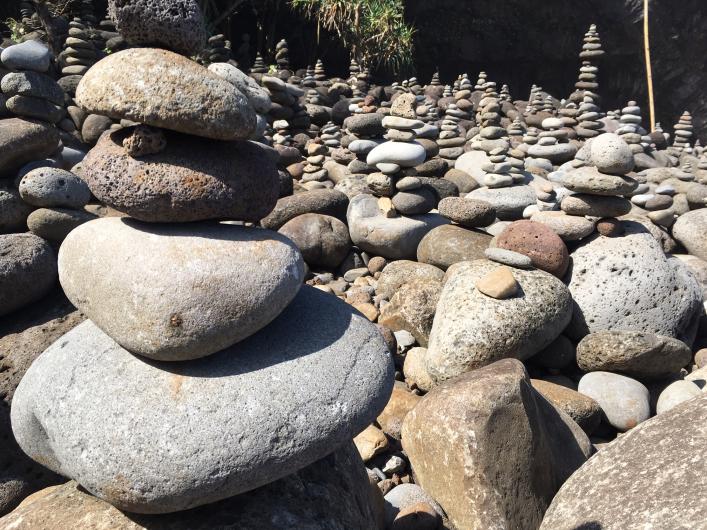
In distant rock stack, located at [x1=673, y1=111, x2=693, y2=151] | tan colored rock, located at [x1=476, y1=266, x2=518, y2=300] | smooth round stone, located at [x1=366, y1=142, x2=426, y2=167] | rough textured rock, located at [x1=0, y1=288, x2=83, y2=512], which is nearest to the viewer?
rough textured rock, located at [x1=0, y1=288, x2=83, y2=512]

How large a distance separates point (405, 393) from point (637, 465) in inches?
76.9

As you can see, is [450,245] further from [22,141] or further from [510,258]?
[22,141]

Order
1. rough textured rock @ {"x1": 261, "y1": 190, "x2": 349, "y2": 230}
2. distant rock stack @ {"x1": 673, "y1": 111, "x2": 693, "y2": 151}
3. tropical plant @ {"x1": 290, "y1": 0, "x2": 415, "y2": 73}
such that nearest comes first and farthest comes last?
rough textured rock @ {"x1": 261, "y1": 190, "x2": 349, "y2": 230}
distant rock stack @ {"x1": 673, "y1": 111, "x2": 693, "y2": 151}
tropical plant @ {"x1": 290, "y1": 0, "x2": 415, "y2": 73}

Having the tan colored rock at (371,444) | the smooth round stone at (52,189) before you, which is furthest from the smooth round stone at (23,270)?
the tan colored rock at (371,444)

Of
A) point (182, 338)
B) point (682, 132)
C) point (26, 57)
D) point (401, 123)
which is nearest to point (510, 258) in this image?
point (401, 123)

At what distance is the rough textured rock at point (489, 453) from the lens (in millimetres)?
3029

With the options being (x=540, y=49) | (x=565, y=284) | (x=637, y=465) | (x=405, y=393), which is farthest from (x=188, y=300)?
(x=540, y=49)

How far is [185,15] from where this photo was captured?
7.70 feet

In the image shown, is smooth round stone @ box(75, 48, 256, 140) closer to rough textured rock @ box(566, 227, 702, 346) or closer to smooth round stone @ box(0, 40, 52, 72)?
smooth round stone @ box(0, 40, 52, 72)

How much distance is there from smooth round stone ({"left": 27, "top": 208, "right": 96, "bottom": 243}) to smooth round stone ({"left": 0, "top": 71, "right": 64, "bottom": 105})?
121cm

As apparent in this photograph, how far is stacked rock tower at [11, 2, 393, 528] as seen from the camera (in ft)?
6.91

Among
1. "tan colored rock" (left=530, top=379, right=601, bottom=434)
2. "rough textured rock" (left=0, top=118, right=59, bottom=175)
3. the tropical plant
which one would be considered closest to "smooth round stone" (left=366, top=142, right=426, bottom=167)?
"tan colored rock" (left=530, top=379, right=601, bottom=434)

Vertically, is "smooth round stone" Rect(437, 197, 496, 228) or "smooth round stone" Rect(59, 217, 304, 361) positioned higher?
"smooth round stone" Rect(59, 217, 304, 361)

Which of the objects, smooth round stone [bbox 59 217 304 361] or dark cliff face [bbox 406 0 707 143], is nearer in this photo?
smooth round stone [bbox 59 217 304 361]
